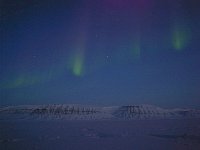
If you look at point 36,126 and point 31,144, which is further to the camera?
point 36,126

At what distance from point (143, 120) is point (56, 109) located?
1096 millimetres

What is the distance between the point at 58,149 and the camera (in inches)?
131

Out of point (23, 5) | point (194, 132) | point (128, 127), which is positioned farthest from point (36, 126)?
point (194, 132)

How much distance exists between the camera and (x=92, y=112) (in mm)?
4051

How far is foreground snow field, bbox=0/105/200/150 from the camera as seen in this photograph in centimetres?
335

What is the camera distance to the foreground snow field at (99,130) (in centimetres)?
335

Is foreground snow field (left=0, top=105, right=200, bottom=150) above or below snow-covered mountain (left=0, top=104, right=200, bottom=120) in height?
below

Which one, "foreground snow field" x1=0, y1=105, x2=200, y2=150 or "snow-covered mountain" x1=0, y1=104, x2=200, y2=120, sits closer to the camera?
"foreground snow field" x1=0, y1=105, x2=200, y2=150

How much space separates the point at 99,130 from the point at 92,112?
0.79 feet

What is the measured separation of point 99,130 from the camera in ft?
13.2

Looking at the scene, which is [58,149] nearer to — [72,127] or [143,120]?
[72,127]

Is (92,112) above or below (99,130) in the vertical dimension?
above

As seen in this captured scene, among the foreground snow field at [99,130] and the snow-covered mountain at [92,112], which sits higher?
the snow-covered mountain at [92,112]

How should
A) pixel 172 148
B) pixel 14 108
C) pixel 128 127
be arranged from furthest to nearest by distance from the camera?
pixel 128 127 < pixel 14 108 < pixel 172 148
